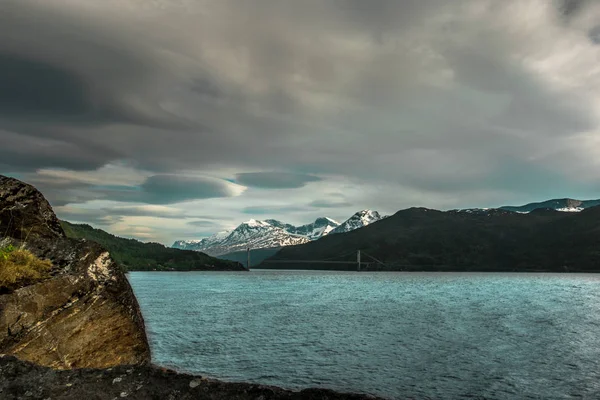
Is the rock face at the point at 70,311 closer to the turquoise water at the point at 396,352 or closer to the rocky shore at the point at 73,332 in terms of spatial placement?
the rocky shore at the point at 73,332

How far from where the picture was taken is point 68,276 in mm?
13844

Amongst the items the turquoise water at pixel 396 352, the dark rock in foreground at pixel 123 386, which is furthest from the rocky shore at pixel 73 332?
the turquoise water at pixel 396 352

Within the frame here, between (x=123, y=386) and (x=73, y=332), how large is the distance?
5.66 m

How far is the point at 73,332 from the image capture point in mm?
13750

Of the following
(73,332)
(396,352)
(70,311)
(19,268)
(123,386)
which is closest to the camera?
(123,386)

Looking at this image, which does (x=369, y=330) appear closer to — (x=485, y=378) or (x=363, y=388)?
(x=485, y=378)

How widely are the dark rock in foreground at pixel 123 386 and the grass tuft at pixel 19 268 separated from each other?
3.48 meters

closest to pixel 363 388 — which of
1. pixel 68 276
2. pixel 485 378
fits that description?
pixel 485 378

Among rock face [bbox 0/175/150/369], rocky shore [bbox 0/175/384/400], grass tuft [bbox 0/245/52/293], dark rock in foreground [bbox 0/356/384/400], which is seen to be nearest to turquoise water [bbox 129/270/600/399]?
rock face [bbox 0/175/150/369]

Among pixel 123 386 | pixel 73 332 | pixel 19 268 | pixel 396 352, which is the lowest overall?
pixel 396 352

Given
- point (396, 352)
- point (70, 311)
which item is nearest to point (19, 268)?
point (70, 311)

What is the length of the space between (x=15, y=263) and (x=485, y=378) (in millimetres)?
28821

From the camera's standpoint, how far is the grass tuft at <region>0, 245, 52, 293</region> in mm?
12742

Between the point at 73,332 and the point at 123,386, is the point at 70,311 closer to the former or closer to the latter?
the point at 73,332
